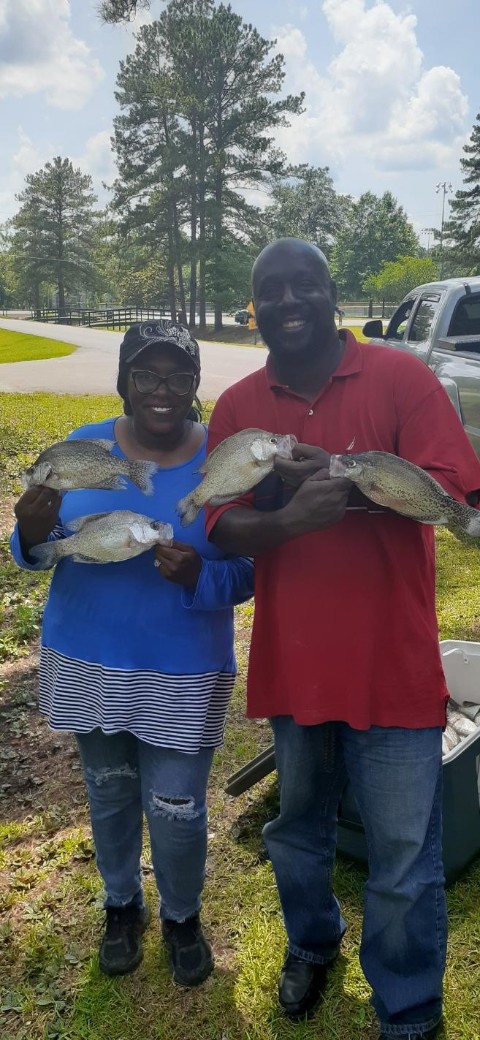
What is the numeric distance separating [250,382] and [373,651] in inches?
32.6

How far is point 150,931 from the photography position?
9.50ft

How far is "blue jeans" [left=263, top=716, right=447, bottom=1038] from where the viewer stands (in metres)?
2.05

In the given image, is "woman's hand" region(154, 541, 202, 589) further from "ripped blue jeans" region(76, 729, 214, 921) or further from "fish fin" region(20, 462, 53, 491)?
"ripped blue jeans" region(76, 729, 214, 921)

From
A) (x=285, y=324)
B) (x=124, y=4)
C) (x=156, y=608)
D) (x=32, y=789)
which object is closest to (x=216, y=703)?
(x=156, y=608)

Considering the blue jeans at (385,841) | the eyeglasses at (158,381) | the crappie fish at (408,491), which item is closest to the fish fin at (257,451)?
the crappie fish at (408,491)

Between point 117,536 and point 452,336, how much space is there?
6.72 meters

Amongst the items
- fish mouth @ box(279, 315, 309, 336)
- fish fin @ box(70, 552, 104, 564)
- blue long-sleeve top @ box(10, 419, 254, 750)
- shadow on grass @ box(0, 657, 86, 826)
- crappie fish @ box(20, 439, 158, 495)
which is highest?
fish mouth @ box(279, 315, 309, 336)

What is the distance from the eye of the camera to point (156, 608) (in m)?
2.32

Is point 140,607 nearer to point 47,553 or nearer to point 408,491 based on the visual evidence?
point 47,553

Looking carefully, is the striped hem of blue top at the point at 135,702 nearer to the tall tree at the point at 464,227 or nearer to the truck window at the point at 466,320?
the truck window at the point at 466,320

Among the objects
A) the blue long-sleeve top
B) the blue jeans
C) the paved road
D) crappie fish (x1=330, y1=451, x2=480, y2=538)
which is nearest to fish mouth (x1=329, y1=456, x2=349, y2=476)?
crappie fish (x1=330, y1=451, x2=480, y2=538)

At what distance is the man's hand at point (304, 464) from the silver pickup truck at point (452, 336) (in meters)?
5.20

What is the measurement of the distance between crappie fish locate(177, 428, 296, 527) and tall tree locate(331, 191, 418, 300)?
7031cm

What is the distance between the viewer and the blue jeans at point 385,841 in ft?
6.72
